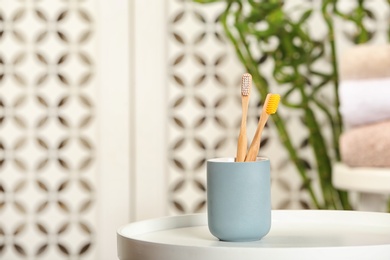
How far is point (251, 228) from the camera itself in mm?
737

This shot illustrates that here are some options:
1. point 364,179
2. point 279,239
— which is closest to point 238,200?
point 279,239

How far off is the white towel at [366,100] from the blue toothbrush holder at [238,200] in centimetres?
51

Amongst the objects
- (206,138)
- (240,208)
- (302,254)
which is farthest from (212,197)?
(206,138)

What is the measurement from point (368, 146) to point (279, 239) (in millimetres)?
470

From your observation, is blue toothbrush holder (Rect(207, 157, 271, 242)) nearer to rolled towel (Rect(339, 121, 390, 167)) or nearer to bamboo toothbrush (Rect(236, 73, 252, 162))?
bamboo toothbrush (Rect(236, 73, 252, 162))

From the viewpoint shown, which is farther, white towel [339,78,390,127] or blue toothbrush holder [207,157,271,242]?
white towel [339,78,390,127]

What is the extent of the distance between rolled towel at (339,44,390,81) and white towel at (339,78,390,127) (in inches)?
0.4

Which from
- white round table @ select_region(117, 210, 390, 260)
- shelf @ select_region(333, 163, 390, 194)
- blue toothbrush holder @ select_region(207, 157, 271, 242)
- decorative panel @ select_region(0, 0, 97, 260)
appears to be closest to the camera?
white round table @ select_region(117, 210, 390, 260)

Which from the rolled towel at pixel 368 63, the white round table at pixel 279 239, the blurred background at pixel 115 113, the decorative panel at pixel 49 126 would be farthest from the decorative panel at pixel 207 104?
the white round table at pixel 279 239

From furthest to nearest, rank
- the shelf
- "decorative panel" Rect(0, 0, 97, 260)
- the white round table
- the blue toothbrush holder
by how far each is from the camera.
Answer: "decorative panel" Rect(0, 0, 97, 260)
the shelf
the blue toothbrush holder
the white round table

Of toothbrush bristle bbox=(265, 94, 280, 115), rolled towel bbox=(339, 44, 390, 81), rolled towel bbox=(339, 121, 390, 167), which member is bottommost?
rolled towel bbox=(339, 121, 390, 167)

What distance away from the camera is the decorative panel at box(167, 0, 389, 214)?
5.19 ft

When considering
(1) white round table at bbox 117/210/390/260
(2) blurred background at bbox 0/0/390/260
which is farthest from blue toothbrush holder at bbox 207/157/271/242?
(2) blurred background at bbox 0/0/390/260

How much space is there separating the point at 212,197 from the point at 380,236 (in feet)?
0.61
